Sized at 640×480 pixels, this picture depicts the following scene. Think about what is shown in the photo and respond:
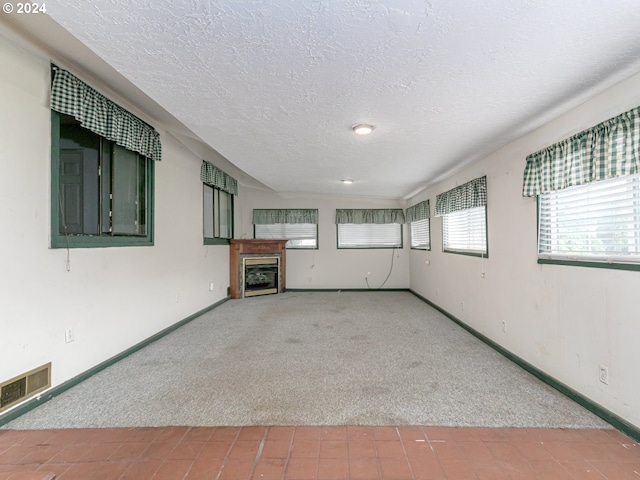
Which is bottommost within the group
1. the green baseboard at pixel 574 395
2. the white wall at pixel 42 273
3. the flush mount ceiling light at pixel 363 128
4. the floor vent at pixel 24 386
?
the green baseboard at pixel 574 395

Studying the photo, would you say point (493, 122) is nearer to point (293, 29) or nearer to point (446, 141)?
point (446, 141)

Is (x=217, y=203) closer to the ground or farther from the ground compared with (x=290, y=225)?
farther from the ground

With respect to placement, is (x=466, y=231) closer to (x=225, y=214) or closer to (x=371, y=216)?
(x=371, y=216)

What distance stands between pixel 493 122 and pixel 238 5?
2168 millimetres

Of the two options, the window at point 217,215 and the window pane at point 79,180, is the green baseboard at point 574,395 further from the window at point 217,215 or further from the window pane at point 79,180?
the window at point 217,215

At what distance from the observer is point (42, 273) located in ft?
6.97

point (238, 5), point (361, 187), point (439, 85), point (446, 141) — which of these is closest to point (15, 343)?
point (238, 5)

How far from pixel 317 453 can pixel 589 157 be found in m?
2.58

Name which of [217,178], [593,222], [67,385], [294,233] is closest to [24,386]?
[67,385]

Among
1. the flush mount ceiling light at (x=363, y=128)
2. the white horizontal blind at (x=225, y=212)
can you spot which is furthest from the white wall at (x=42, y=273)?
the flush mount ceiling light at (x=363, y=128)

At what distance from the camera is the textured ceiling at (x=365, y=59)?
4.27 ft

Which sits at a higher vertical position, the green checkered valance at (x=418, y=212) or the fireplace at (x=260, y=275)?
the green checkered valance at (x=418, y=212)

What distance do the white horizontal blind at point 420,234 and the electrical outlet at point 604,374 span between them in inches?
142

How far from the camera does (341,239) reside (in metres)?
7.03
